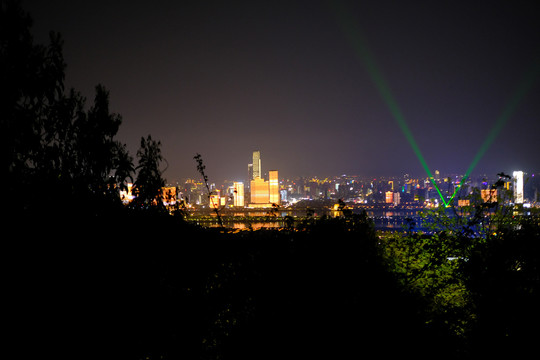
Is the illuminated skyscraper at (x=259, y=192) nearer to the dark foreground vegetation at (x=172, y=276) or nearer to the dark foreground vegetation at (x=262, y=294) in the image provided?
the dark foreground vegetation at (x=262, y=294)

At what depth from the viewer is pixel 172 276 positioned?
4125mm

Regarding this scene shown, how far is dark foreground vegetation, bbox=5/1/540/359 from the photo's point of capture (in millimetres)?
2936

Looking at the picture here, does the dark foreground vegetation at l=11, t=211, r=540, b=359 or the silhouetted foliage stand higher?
the silhouetted foliage

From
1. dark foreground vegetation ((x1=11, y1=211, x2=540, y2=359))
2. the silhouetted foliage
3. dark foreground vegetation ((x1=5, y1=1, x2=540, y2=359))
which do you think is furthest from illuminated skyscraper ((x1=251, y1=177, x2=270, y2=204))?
the silhouetted foliage

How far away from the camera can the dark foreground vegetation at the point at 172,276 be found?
116 inches

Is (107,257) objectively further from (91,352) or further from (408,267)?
(408,267)

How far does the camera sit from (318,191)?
16050 cm

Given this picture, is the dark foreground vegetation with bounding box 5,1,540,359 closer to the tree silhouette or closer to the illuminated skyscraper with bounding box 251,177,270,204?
the tree silhouette

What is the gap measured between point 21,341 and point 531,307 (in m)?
7.68

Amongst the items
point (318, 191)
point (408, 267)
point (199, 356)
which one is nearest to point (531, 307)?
point (408, 267)

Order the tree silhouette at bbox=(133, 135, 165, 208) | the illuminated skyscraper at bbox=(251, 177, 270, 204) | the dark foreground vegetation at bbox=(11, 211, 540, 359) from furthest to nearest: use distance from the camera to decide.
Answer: the illuminated skyscraper at bbox=(251, 177, 270, 204), the tree silhouette at bbox=(133, 135, 165, 208), the dark foreground vegetation at bbox=(11, 211, 540, 359)

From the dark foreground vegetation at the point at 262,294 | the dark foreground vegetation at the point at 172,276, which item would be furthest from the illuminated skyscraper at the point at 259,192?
the dark foreground vegetation at the point at 172,276

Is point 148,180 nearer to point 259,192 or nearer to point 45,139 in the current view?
point 45,139

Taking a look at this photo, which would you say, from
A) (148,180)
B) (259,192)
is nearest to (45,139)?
→ (148,180)
